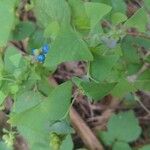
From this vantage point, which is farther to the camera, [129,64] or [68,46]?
[129,64]

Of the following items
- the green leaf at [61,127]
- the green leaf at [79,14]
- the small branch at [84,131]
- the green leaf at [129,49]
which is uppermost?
the green leaf at [79,14]

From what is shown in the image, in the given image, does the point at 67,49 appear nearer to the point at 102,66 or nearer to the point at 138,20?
the point at 102,66

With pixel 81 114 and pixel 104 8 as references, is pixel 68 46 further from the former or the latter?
pixel 81 114

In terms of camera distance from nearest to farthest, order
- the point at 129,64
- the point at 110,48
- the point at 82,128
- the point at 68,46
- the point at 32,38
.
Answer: the point at 68,46
the point at 110,48
the point at 129,64
the point at 32,38
the point at 82,128

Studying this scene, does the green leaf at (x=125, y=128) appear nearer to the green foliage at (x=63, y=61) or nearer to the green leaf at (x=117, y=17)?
the green foliage at (x=63, y=61)

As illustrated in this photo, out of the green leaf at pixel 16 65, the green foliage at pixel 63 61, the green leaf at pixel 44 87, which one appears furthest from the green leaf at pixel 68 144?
the green leaf at pixel 16 65

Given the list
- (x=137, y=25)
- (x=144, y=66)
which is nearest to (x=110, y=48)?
(x=137, y=25)

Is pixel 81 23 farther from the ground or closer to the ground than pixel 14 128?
farther from the ground
